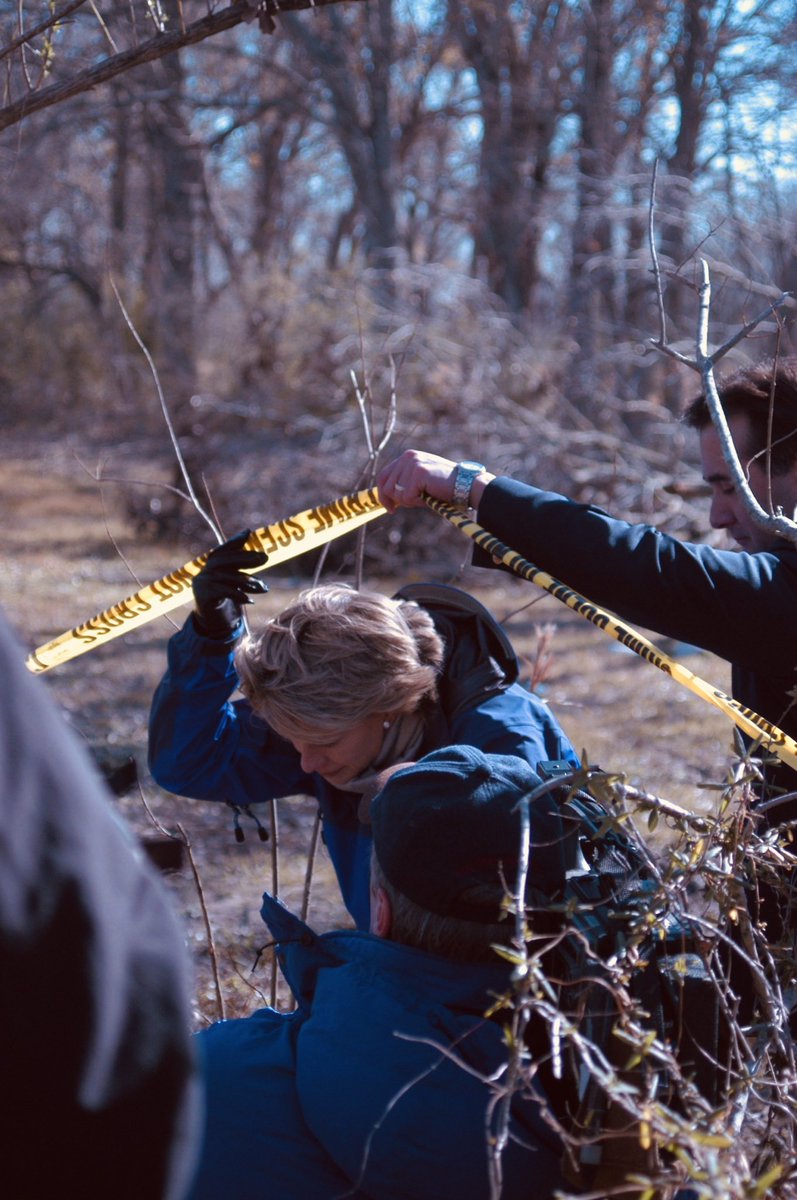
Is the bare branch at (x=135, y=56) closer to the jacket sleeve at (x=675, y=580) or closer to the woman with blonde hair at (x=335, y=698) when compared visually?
the woman with blonde hair at (x=335, y=698)

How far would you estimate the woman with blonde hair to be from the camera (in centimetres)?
258

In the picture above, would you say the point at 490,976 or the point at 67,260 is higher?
the point at 67,260

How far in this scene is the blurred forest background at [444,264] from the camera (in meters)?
11.1

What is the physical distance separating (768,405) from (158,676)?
617 centimetres

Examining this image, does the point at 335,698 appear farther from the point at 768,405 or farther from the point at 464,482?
the point at 768,405

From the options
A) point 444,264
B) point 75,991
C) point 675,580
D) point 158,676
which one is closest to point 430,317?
point 444,264

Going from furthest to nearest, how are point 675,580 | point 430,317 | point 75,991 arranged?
point 430,317
point 675,580
point 75,991

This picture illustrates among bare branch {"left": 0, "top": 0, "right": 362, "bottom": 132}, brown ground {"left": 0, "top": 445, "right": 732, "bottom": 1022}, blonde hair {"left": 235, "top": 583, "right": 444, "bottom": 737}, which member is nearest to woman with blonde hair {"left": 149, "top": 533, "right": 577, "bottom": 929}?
blonde hair {"left": 235, "top": 583, "right": 444, "bottom": 737}

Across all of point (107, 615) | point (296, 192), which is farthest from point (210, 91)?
point (107, 615)

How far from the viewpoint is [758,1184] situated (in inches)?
47.9

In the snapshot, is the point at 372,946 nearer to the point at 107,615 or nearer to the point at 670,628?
the point at 670,628

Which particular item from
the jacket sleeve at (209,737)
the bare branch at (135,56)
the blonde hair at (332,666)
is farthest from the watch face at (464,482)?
the bare branch at (135,56)

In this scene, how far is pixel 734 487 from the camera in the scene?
8.14ft

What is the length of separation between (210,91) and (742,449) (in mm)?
20664
